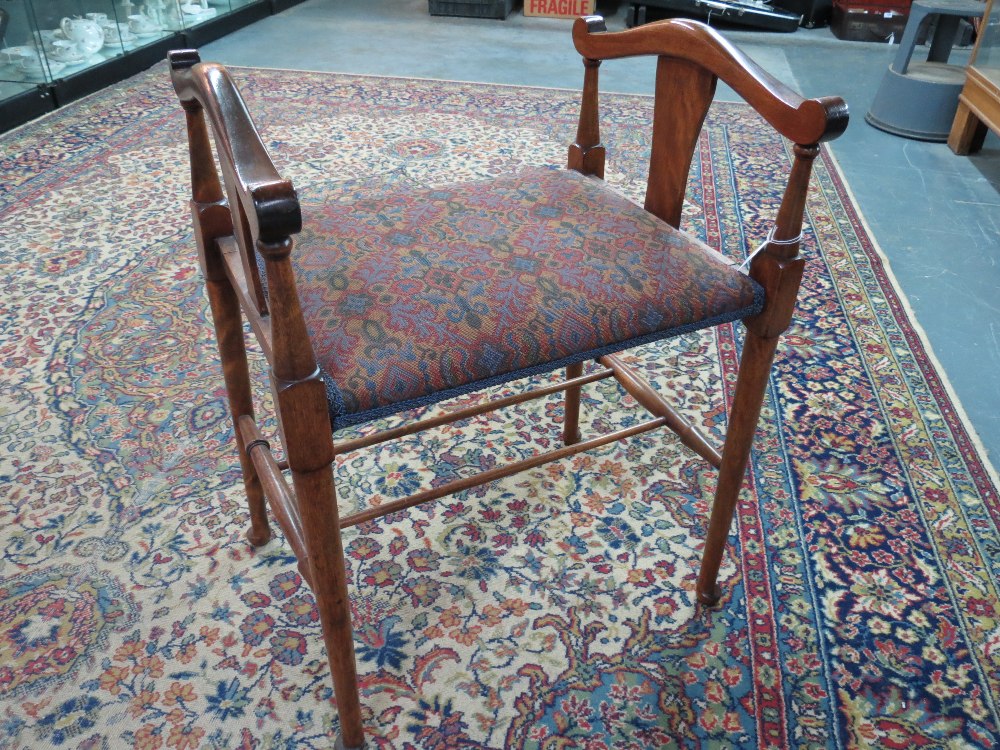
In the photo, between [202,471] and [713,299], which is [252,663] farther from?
[713,299]

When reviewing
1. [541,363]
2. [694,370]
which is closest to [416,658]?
[541,363]

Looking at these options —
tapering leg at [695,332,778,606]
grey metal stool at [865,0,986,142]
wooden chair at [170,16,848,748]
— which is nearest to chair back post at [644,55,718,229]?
wooden chair at [170,16,848,748]

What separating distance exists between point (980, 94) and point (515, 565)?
3.12 m

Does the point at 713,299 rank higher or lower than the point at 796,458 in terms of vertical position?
higher

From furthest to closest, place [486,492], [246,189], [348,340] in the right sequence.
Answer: [486,492] → [348,340] → [246,189]

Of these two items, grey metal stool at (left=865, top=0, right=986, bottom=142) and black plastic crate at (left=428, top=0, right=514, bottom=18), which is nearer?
grey metal stool at (left=865, top=0, right=986, bottom=142)

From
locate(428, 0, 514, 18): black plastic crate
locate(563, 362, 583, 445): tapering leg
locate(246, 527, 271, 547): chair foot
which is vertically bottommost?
locate(246, 527, 271, 547): chair foot

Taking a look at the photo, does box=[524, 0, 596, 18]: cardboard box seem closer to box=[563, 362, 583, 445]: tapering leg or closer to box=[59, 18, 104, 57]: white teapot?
box=[59, 18, 104, 57]: white teapot

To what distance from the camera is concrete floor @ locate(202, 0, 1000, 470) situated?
231cm

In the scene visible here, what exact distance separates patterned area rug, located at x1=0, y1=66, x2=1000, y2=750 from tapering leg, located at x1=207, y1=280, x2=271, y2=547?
0.10 m

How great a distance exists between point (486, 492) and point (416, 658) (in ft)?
1.43

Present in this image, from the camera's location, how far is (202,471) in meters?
1.73

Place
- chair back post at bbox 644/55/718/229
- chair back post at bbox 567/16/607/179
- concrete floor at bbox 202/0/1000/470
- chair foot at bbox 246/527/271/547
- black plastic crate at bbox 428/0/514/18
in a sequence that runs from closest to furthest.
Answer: chair back post at bbox 644/55/718/229, chair back post at bbox 567/16/607/179, chair foot at bbox 246/527/271/547, concrete floor at bbox 202/0/1000/470, black plastic crate at bbox 428/0/514/18

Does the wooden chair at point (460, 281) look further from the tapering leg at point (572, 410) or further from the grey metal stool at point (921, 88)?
the grey metal stool at point (921, 88)
